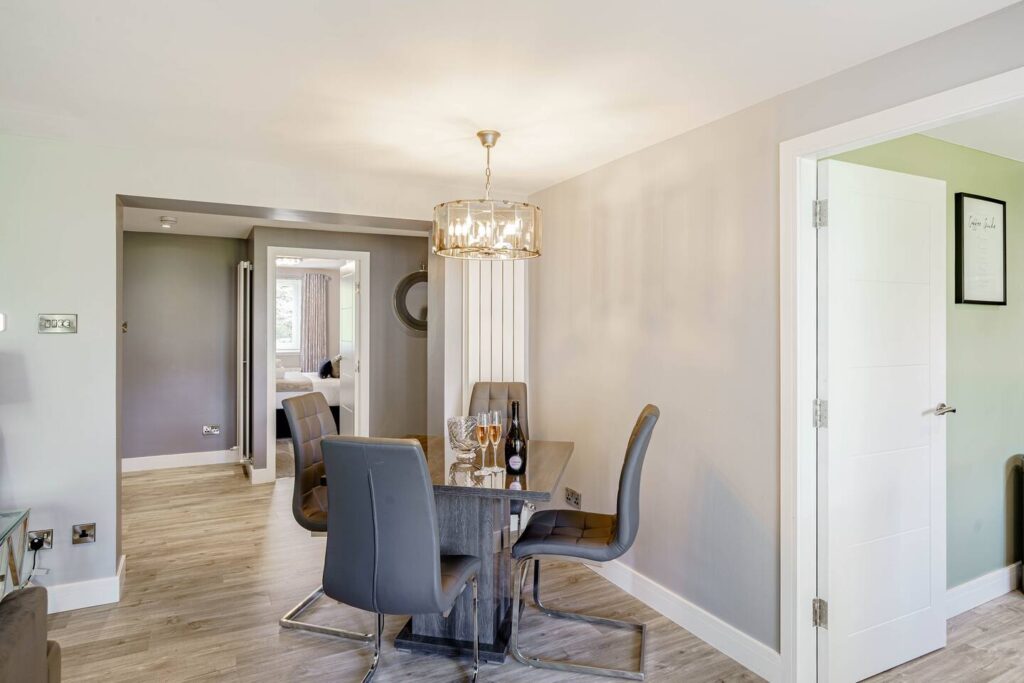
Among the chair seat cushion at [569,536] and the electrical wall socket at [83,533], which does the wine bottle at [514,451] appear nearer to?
the chair seat cushion at [569,536]

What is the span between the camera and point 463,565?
2.33 metres

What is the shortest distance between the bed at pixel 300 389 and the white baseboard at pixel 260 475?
157 cm

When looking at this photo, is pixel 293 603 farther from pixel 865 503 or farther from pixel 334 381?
pixel 334 381

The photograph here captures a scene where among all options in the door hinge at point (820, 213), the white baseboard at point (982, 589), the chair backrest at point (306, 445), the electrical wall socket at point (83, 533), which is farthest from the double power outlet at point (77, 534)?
the white baseboard at point (982, 589)

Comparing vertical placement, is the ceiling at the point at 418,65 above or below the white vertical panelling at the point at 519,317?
above

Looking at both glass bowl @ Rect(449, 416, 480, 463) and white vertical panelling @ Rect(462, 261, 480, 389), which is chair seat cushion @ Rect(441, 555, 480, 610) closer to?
glass bowl @ Rect(449, 416, 480, 463)

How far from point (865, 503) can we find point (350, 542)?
208cm

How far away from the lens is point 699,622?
277 cm

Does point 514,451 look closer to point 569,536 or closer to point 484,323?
point 569,536

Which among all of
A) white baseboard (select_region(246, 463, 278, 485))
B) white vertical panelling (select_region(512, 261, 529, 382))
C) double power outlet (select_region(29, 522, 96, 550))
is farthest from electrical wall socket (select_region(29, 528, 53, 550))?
white vertical panelling (select_region(512, 261, 529, 382))

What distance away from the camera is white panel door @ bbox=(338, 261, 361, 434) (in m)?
6.05

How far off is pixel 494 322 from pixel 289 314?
22.5ft

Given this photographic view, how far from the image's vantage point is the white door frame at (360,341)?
18.4 feet

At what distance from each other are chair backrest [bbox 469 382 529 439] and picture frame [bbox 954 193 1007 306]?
2.46 metres
